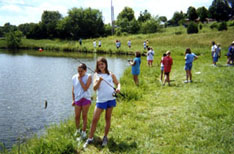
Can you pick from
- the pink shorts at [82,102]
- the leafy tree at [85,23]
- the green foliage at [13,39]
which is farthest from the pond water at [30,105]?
the leafy tree at [85,23]

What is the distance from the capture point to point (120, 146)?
508 centimetres

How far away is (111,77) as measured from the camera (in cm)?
502

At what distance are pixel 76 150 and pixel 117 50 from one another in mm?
34209

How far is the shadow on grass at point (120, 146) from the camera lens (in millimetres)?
4930

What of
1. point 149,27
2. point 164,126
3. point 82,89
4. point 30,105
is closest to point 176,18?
point 149,27

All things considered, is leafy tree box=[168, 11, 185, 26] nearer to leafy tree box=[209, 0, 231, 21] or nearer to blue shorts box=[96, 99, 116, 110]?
leafy tree box=[209, 0, 231, 21]

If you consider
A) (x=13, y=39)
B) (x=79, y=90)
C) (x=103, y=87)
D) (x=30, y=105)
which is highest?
(x=13, y=39)

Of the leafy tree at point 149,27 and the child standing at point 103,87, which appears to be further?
the leafy tree at point 149,27

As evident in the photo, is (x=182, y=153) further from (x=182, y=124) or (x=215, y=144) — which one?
(x=182, y=124)

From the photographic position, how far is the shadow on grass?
4.93 m

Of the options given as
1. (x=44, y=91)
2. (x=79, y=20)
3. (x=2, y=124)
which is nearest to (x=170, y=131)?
(x=2, y=124)

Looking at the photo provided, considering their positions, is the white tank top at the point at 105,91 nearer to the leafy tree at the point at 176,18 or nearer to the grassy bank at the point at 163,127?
the grassy bank at the point at 163,127

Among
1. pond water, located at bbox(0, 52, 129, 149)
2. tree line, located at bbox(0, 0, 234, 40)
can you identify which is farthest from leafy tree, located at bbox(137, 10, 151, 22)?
pond water, located at bbox(0, 52, 129, 149)

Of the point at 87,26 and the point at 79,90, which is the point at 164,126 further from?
the point at 87,26
